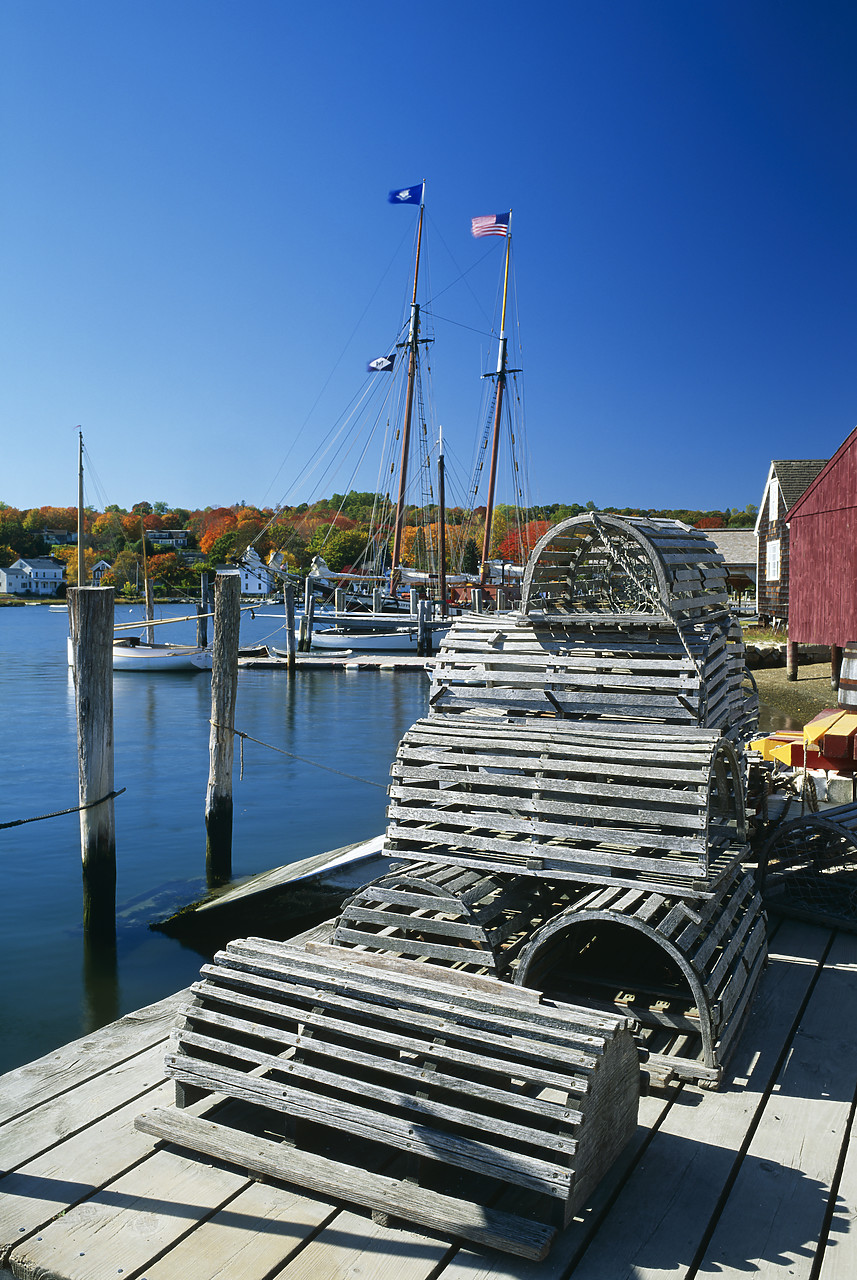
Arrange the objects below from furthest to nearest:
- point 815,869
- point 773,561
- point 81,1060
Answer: point 773,561, point 815,869, point 81,1060

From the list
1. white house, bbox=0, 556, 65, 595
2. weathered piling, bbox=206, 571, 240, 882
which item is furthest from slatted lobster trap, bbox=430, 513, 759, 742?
white house, bbox=0, 556, 65, 595

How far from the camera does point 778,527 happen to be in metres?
40.9

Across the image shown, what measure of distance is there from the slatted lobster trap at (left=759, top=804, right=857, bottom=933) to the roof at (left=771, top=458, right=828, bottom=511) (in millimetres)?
35675

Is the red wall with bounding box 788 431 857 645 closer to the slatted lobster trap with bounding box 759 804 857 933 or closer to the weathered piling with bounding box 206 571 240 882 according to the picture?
the weathered piling with bounding box 206 571 240 882

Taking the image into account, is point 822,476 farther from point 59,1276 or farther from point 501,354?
point 501,354

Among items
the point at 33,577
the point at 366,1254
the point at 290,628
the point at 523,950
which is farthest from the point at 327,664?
the point at 33,577

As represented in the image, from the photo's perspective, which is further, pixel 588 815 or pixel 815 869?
pixel 815 869

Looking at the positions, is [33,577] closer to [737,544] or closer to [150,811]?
[737,544]

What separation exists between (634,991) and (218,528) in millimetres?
142765

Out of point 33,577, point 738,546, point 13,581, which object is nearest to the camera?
point 738,546

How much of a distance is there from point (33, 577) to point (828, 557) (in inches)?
5994

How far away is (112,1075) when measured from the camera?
16.0 feet

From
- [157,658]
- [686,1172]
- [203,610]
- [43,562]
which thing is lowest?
[157,658]

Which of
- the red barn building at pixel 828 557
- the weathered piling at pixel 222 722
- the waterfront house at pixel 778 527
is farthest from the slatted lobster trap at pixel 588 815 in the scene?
the waterfront house at pixel 778 527
